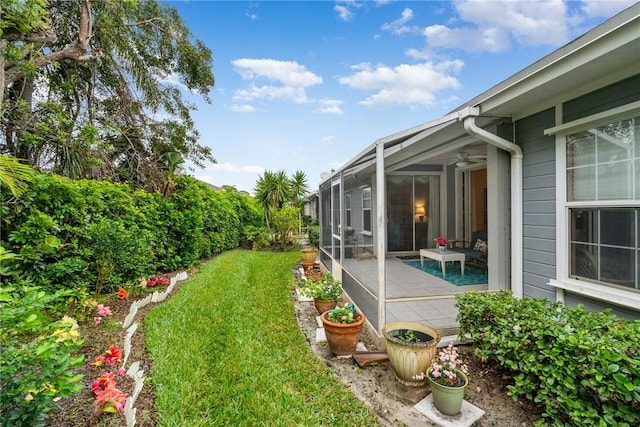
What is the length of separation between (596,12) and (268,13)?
638 cm

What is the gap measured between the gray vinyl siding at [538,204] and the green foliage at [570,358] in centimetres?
77

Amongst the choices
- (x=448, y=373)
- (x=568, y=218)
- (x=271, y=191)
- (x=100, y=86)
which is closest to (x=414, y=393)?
(x=448, y=373)

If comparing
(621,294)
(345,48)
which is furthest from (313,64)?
(621,294)

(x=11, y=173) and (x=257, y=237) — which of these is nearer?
(x=11, y=173)

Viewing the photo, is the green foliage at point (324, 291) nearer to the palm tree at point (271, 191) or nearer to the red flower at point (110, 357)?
the red flower at point (110, 357)

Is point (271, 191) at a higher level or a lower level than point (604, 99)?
higher

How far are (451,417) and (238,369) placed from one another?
217 cm

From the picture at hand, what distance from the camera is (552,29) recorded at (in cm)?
482

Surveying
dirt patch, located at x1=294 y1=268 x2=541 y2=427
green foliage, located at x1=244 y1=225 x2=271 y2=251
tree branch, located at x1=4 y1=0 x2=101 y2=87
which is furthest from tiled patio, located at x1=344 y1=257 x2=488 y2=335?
green foliage, located at x1=244 y1=225 x2=271 y2=251

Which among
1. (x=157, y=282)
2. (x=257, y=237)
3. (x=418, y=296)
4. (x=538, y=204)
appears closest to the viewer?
(x=538, y=204)

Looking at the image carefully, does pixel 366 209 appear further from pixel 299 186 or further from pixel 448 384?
pixel 299 186

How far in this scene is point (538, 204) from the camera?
129 inches

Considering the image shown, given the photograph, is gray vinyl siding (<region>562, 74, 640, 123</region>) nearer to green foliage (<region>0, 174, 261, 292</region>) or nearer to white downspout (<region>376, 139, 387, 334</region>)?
white downspout (<region>376, 139, 387, 334</region>)

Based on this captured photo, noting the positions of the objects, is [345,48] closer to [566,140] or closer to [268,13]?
[268,13]
